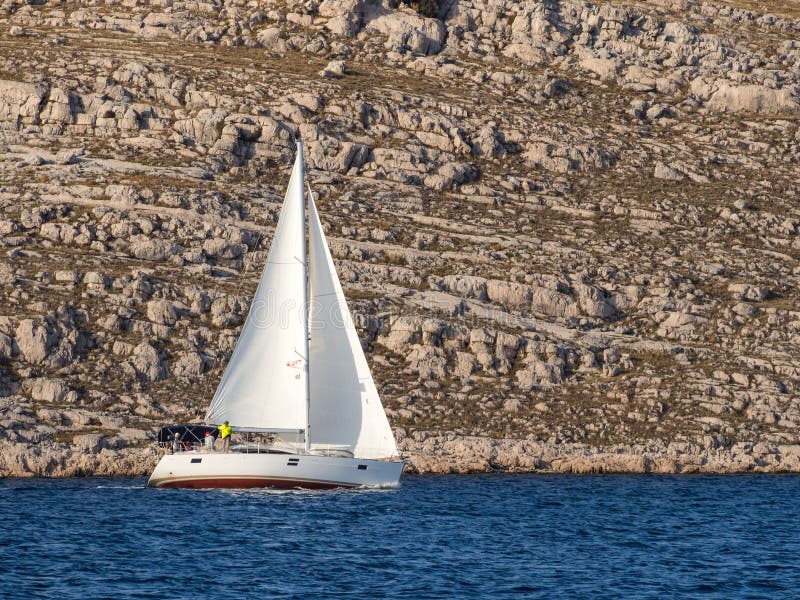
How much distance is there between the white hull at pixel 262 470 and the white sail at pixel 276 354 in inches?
60.4

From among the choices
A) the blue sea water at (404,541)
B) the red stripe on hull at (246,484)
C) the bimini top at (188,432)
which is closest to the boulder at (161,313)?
the blue sea water at (404,541)

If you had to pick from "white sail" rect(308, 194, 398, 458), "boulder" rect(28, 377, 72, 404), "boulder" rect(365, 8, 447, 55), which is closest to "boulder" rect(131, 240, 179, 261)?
"boulder" rect(28, 377, 72, 404)

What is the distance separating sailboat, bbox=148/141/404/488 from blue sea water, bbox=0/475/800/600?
1.15 m

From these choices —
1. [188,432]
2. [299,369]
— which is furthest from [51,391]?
[299,369]

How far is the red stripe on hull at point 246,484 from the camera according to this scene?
154 feet

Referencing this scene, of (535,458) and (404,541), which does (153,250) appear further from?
(404,541)

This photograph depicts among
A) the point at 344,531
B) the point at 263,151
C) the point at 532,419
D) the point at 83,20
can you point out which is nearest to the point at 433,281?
the point at 532,419

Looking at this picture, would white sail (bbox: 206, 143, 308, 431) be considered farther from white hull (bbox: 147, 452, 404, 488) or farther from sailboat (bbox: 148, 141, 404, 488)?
white hull (bbox: 147, 452, 404, 488)

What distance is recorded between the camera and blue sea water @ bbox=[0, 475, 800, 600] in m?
32.0

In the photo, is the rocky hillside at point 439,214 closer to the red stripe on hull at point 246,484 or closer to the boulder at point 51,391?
the boulder at point 51,391

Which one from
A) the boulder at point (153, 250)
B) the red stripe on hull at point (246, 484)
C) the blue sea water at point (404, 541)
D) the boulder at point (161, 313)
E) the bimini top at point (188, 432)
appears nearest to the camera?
the blue sea water at point (404, 541)

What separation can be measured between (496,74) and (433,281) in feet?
76.2

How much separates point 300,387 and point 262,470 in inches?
134

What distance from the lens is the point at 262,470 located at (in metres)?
46.6
